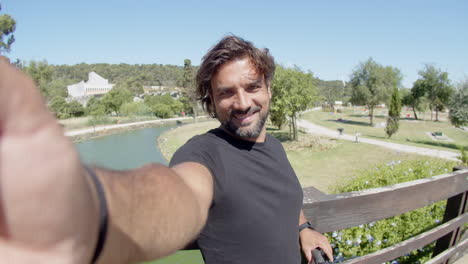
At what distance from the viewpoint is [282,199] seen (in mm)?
1258

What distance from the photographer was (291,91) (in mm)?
18359

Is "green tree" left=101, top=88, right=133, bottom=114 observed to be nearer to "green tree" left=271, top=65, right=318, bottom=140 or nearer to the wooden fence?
"green tree" left=271, top=65, right=318, bottom=140

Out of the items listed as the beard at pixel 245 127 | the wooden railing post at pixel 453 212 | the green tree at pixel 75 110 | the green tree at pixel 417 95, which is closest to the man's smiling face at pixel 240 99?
the beard at pixel 245 127

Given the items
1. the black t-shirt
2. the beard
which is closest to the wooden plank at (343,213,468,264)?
the black t-shirt

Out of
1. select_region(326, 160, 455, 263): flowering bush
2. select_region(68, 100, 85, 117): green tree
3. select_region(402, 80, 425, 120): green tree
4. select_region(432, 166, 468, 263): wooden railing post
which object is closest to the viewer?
select_region(432, 166, 468, 263): wooden railing post

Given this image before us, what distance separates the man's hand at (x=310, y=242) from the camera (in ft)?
4.62

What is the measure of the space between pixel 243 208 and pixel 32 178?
87cm

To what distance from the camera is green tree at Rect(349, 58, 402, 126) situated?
30.9 meters

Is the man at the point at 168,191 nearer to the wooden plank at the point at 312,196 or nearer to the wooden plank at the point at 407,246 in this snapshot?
the wooden plank at the point at 312,196

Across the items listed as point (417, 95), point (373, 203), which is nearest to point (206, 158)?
point (373, 203)

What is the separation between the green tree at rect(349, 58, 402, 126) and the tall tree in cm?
520

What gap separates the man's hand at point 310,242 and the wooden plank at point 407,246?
240mm

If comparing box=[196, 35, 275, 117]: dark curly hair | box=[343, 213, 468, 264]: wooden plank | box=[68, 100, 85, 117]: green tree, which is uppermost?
box=[68, 100, 85, 117]: green tree

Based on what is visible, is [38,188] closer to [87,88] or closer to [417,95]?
[417,95]
